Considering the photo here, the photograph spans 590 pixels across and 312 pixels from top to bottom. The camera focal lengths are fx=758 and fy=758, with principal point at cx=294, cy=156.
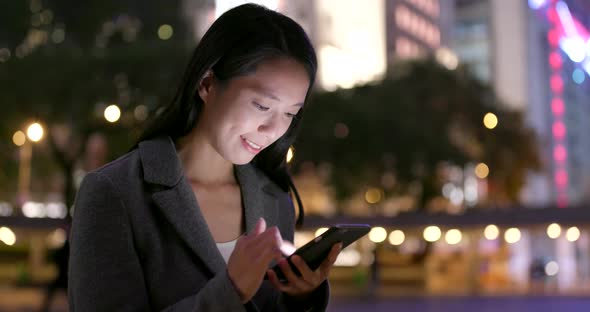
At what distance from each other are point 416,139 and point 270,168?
21799 mm

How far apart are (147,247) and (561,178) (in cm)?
6381

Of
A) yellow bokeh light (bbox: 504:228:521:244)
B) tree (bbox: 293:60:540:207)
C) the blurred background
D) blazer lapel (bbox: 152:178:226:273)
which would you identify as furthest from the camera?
tree (bbox: 293:60:540:207)

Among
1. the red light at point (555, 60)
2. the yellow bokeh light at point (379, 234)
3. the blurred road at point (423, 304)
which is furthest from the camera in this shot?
the red light at point (555, 60)

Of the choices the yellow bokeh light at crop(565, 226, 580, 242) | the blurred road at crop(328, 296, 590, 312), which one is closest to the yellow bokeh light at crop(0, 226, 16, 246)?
the blurred road at crop(328, 296, 590, 312)

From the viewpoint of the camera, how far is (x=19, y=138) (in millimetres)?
20594

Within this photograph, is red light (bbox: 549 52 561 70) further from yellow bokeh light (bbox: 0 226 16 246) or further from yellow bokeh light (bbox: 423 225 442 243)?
yellow bokeh light (bbox: 0 226 16 246)

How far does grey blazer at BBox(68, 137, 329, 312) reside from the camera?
173cm

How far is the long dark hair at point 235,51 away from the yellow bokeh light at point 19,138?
62.5 ft

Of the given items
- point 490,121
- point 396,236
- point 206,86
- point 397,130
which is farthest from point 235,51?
point 490,121

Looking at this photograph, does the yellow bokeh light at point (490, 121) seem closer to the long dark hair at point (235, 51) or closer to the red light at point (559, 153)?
the long dark hair at point (235, 51)

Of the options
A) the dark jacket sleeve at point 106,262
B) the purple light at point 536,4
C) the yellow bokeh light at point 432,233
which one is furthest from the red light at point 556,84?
the dark jacket sleeve at point 106,262

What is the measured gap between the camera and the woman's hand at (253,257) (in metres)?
1.59

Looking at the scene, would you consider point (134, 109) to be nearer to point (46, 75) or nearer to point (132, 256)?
point (46, 75)

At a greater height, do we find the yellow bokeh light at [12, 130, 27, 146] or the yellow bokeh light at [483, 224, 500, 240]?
the yellow bokeh light at [12, 130, 27, 146]
